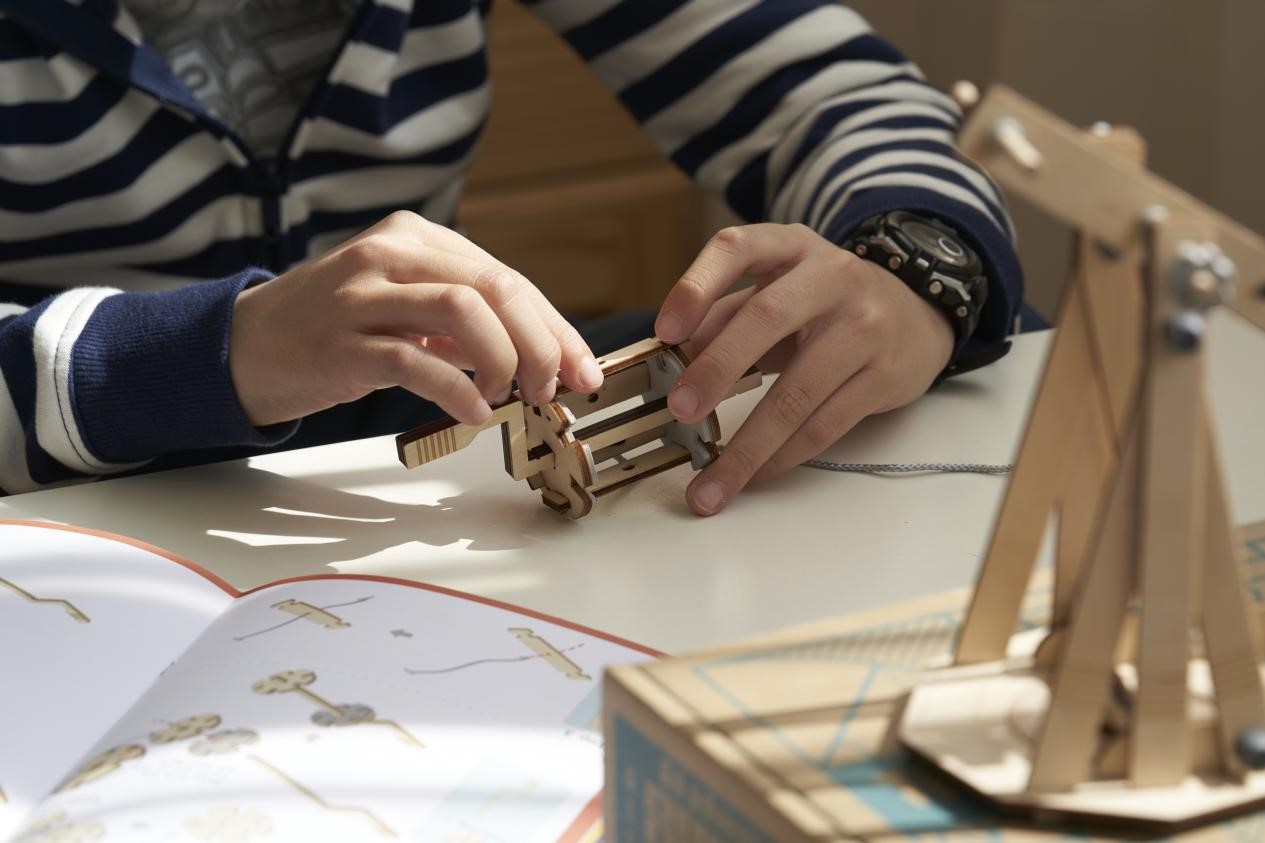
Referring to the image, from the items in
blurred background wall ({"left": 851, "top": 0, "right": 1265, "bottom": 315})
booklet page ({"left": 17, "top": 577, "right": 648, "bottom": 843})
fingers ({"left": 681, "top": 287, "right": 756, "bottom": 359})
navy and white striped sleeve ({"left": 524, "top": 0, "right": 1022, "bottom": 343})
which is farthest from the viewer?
blurred background wall ({"left": 851, "top": 0, "right": 1265, "bottom": 315})

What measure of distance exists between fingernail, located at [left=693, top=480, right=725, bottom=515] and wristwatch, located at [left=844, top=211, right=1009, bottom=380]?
0.19 meters

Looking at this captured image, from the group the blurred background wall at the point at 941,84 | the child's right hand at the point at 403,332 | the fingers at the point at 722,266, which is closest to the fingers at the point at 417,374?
the child's right hand at the point at 403,332

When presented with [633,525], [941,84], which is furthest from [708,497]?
[941,84]

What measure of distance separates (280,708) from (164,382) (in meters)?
0.26

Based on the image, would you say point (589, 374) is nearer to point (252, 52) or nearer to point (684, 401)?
point (684, 401)

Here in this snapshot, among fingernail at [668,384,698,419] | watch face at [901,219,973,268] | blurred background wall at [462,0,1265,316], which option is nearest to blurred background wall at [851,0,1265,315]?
blurred background wall at [462,0,1265,316]

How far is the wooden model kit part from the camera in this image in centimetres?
61

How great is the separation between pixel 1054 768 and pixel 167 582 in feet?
1.25

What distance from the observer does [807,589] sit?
0.57m

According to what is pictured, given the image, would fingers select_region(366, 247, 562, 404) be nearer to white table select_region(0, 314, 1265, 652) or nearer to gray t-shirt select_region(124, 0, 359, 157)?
white table select_region(0, 314, 1265, 652)

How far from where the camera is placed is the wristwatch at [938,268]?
2.46 ft

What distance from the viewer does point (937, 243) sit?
0.77 metres

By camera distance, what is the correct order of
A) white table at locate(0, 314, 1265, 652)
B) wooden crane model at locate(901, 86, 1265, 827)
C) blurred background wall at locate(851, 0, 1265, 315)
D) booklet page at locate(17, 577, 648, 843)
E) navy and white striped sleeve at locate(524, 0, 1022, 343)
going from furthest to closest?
blurred background wall at locate(851, 0, 1265, 315) < navy and white striped sleeve at locate(524, 0, 1022, 343) < white table at locate(0, 314, 1265, 652) < booklet page at locate(17, 577, 648, 843) < wooden crane model at locate(901, 86, 1265, 827)

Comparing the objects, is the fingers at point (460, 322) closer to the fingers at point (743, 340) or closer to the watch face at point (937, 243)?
the fingers at point (743, 340)
